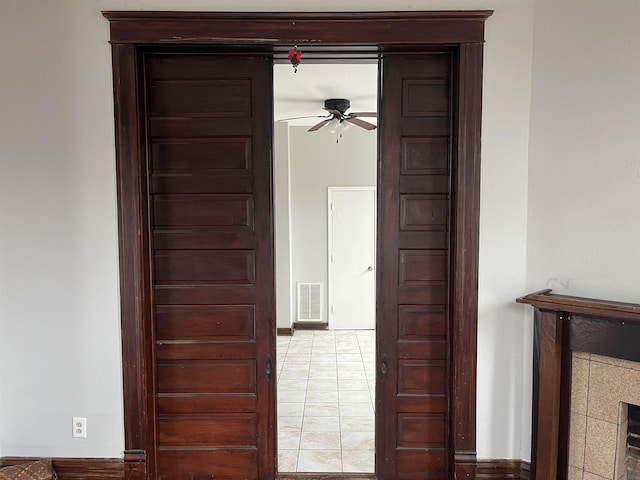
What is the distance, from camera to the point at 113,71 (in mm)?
1984

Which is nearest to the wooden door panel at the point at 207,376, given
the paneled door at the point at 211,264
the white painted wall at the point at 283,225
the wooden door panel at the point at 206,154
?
the paneled door at the point at 211,264

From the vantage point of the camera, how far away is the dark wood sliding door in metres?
2.09

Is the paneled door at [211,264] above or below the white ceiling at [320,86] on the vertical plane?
below

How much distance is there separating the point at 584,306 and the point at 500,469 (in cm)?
97

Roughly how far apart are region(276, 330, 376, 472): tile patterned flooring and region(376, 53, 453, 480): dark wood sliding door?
391 millimetres

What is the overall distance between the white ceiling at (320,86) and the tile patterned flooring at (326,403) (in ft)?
8.00

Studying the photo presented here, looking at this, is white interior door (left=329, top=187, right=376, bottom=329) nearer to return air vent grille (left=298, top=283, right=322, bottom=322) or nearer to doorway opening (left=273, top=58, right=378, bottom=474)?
doorway opening (left=273, top=58, right=378, bottom=474)

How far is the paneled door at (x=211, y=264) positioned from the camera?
2102mm

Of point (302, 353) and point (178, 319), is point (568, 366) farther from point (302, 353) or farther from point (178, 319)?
point (302, 353)

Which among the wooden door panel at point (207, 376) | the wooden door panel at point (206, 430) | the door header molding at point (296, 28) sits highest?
the door header molding at point (296, 28)

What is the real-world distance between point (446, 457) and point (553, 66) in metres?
1.99

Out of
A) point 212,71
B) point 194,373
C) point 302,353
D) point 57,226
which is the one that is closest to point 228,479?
point 194,373

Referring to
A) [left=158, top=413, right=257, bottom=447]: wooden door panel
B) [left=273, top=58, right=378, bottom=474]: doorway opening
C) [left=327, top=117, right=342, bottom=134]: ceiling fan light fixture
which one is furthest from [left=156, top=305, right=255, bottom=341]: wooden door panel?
[left=327, top=117, right=342, bottom=134]: ceiling fan light fixture

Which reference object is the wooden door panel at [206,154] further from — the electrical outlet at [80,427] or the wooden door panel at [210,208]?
the electrical outlet at [80,427]
